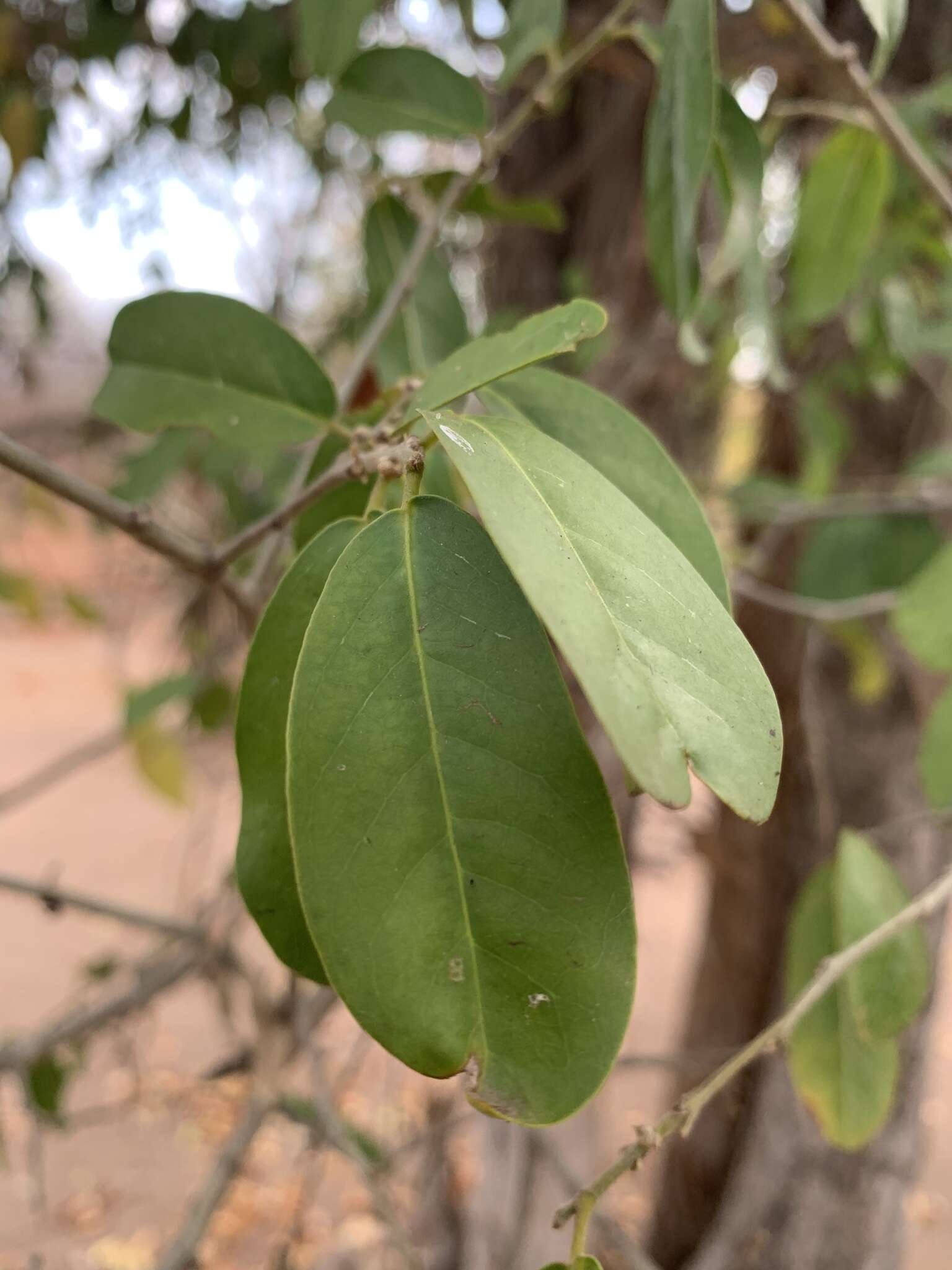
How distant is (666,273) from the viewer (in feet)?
1.57

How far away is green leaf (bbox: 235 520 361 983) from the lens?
339mm

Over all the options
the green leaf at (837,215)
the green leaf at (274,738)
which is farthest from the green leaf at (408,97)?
the green leaf at (274,738)

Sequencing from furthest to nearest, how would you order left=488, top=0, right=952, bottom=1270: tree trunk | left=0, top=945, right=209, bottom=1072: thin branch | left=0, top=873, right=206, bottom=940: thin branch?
left=488, top=0, right=952, bottom=1270: tree trunk, left=0, top=945, right=209, bottom=1072: thin branch, left=0, top=873, right=206, bottom=940: thin branch

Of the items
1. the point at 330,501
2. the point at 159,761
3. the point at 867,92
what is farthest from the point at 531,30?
the point at 159,761

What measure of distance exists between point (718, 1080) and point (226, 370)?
37 cm

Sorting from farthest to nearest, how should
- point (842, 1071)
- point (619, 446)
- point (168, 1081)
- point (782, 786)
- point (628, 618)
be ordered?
point (168, 1081), point (782, 786), point (842, 1071), point (619, 446), point (628, 618)

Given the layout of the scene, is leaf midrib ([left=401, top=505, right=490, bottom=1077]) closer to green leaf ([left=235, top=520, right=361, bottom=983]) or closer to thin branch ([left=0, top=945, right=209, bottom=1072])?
green leaf ([left=235, top=520, right=361, bottom=983])

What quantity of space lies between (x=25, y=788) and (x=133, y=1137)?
1829 millimetres

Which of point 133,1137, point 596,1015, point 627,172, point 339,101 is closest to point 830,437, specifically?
point 627,172

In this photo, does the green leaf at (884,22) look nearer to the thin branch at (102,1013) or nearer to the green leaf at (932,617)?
the green leaf at (932,617)

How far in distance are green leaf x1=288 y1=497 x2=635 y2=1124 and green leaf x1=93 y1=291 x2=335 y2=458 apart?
0.61ft

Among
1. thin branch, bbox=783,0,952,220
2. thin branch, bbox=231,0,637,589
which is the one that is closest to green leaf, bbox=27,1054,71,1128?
thin branch, bbox=231,0,637,589

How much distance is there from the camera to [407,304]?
603 millimetres

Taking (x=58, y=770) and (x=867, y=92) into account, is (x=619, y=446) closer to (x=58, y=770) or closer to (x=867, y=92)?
(x=867, y=92)
